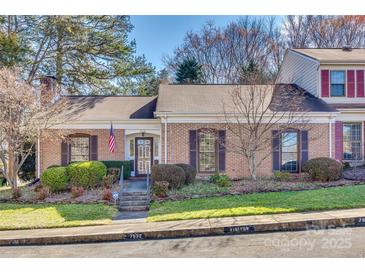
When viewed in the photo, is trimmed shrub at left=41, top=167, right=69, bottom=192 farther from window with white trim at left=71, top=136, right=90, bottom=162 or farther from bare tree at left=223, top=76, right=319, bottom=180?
bare tree at left=223, top=76, right=319, bottom=180

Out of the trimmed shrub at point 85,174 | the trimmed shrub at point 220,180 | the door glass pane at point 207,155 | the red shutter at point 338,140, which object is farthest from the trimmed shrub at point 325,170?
the trimmed shrub at point 85,174

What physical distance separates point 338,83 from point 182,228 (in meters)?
13.6

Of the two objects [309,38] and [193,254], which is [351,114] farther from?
[309,38]

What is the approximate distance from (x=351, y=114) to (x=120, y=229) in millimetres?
13268

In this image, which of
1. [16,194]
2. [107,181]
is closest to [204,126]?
[107,181]

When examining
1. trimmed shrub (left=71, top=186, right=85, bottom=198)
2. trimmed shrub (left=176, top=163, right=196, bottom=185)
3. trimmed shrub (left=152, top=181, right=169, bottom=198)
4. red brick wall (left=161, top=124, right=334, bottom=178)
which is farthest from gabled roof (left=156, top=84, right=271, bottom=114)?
trimmed shrub (left=71, top=186, right=85, bottom=198)

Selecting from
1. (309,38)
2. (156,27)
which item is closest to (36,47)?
(156,27)

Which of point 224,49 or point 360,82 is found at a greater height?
point 224,49

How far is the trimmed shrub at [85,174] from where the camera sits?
13250 mm

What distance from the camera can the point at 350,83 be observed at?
17438 mm

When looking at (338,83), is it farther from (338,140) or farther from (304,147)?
(304,147)

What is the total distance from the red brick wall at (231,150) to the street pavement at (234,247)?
7.33 m

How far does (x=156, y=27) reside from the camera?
23469 mm

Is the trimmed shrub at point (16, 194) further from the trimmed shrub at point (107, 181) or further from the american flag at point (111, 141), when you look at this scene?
the american flag at point (111, 141)
